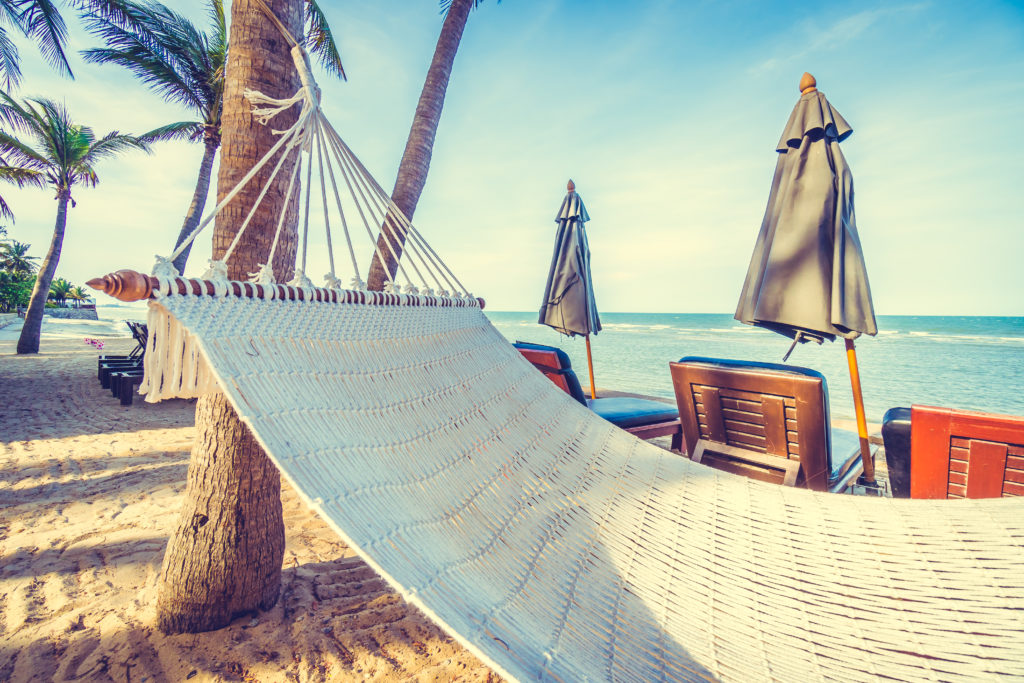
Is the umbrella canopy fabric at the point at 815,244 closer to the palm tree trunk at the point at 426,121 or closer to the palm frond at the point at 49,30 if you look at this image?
the palm tree trunk at the point at 426,121

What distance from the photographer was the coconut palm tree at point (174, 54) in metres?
6.64

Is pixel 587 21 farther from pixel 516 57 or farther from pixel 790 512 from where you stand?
pixel 790 512

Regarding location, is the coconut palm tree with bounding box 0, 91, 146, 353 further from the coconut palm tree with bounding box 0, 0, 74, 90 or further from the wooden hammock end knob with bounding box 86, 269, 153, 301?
the wooden hammock end knob with bounding box 86, 269, 153, 301

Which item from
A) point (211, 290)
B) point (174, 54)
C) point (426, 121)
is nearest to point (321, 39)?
point (426, 121)

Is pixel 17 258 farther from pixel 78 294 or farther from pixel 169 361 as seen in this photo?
pixel 169 361

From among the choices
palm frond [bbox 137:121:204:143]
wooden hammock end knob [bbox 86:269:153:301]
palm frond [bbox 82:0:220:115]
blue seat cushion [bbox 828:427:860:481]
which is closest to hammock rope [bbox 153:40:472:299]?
wooden hammock end knob [bbox 86:269:153:301]

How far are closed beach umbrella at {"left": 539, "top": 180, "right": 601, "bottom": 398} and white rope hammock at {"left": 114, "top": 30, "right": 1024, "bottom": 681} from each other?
2667 mm

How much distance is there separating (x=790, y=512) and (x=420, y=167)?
277 centimetres

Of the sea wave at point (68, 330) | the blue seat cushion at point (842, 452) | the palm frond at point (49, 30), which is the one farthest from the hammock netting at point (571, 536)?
the sea wave at point (68, 330)

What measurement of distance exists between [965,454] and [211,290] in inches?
80.3

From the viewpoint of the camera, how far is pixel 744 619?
3.08ft

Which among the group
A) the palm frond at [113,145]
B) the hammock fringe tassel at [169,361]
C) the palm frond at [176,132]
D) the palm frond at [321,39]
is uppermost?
the palm frond at [176,132]

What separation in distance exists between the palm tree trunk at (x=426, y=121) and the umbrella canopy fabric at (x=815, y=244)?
2.11m

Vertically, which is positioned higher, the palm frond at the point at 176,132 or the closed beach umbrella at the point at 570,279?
the palm frond at the point at 176,132
